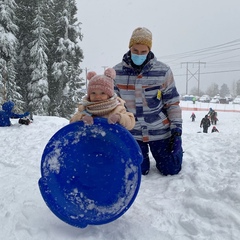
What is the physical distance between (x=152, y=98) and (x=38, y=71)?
1825 cm

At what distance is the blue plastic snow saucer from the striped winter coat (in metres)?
1.06

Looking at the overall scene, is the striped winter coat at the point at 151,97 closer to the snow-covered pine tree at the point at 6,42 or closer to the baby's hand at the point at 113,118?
the baby's hand at the point at 113,118

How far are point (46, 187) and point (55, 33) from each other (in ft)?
73.9

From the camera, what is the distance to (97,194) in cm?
225

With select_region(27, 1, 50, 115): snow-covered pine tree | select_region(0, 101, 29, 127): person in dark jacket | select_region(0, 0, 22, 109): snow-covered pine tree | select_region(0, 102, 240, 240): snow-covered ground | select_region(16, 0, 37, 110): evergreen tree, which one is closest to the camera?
select_region(0, 102, 240, 240): snow-covered ground

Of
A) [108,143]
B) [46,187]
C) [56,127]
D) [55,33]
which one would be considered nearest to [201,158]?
[108,143]

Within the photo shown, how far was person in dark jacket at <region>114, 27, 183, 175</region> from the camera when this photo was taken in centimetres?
307

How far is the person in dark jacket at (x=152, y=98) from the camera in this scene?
3.07 meters

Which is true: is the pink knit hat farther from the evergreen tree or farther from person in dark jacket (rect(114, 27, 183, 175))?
the evergreen tree

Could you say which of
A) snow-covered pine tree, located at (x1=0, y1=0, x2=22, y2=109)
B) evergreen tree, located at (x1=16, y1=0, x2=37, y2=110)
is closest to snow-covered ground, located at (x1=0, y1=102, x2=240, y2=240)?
snow-covered pine tree, located at (x1=0, y1=0, x2=22, y2=109)

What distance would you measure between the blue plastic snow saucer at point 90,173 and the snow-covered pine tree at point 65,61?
755 inches

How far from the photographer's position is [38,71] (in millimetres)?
20047

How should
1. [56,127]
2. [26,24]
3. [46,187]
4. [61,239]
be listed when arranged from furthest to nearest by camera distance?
[26,24] → [56,127] → [46,187] → [61,239]

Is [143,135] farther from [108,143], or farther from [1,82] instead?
[1,82]
